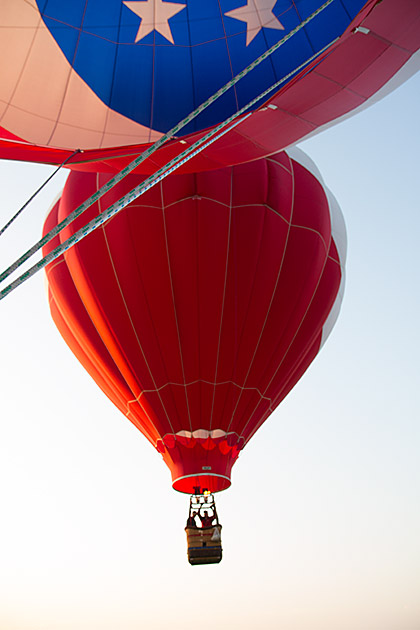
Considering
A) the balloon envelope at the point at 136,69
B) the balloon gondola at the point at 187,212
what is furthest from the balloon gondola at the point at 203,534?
the balloon envelope at the point at 136,69

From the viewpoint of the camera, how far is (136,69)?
505cm

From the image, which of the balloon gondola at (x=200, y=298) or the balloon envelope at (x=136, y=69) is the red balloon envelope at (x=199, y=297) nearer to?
the balloon gondola at (x=200, y=298)

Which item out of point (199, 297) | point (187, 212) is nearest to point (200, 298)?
point (199, 297)

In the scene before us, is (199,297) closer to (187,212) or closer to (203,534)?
(187,212)

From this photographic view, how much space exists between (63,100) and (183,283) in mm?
2487

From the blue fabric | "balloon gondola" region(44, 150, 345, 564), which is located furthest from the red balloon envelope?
the blue fabric

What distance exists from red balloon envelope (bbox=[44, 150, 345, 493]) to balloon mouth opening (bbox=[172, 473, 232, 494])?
2cm

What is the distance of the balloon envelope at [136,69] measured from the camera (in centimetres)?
448

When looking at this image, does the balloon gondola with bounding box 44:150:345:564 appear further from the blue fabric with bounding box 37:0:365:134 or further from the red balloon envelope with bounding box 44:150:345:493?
the blue fabric with bounding box 37:0:365:134

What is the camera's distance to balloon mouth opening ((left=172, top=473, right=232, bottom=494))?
7.15 meters

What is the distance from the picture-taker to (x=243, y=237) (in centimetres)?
681

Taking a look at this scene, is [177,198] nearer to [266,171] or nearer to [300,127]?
[266,171]

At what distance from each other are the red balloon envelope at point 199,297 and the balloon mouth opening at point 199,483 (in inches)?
0.6

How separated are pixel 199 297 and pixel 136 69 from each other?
2534 mm
